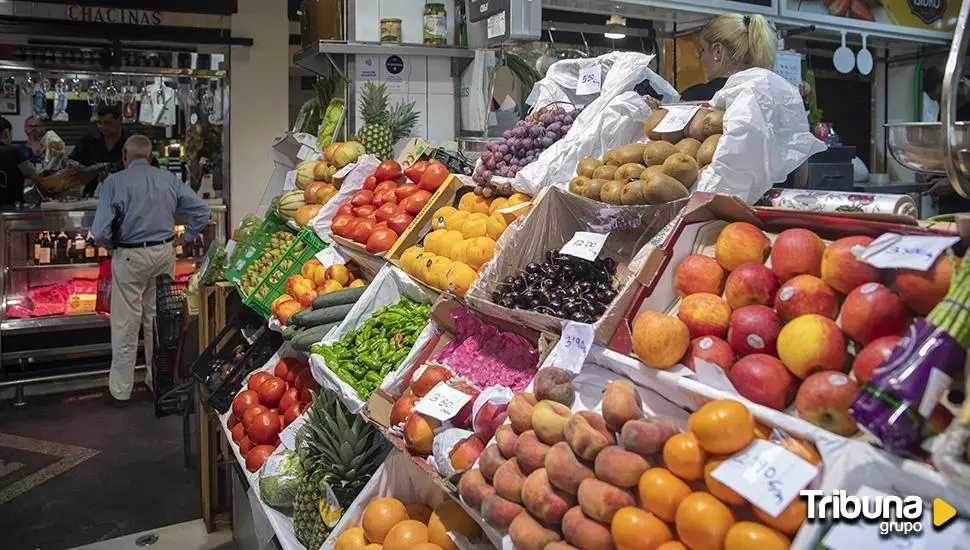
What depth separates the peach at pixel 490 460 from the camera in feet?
5.62

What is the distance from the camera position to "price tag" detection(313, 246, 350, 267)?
11.6 ft

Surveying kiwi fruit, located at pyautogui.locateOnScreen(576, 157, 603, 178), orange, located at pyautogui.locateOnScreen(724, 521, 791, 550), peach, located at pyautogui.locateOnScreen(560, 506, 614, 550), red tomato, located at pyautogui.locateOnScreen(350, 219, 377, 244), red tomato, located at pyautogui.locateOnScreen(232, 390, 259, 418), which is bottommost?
red tomato, located at pyautogui.locateOnScreen(232, 390, 259, 418)

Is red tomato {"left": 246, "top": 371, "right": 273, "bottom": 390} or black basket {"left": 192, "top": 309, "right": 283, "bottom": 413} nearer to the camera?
red tomato {"left": 246, "top": 371, "right": 273, "bottom": 390}

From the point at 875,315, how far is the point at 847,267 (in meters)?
0.14

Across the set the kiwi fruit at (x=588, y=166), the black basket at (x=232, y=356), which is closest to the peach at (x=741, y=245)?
the kiwi fruit at (x=588, y=166)

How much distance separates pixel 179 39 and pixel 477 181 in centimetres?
565

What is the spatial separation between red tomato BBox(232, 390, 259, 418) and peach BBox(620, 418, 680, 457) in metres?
2.39

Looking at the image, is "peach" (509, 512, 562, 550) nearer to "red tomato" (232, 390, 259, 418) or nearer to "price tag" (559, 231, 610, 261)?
"price tag" (559, 231, 610, 261)

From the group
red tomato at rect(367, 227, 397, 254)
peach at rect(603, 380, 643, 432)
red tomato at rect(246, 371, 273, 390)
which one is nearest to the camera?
peach at rect(603, 380, 643, 432)

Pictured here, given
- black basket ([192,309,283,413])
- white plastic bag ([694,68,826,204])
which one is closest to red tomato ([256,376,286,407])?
black basket ([192,309,283,413])

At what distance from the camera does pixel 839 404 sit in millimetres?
1281

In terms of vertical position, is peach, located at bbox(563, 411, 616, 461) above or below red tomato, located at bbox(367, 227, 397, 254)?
below

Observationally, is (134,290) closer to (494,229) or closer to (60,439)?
(60,439)

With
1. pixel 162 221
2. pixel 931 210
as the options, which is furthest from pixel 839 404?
pixel 162 221
